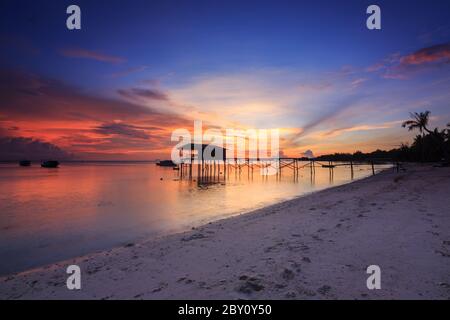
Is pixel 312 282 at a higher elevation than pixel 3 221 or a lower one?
higher

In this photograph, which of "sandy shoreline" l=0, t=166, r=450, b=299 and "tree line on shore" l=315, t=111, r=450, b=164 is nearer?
"sandy shoreline" l=0, t=166, r=450, b=299

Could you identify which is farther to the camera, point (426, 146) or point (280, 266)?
point (426, 146)

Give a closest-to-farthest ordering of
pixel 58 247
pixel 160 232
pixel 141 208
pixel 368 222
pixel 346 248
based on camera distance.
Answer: pixel 346 248 → pixel 368 222 → pixel 58 247 → pixel 160 232 → pixel 141 208

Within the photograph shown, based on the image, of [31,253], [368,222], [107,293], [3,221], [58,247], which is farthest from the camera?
[3,221]

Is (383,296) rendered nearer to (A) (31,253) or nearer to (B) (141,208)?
(A) (31,253)

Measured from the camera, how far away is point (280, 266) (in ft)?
15.1

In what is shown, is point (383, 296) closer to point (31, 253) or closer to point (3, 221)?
point (31, 253)

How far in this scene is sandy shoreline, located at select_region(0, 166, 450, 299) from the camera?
3729 millimetres

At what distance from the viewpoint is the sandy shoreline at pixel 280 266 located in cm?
373

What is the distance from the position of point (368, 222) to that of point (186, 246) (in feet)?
18.3

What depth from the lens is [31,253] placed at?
27.9 ft

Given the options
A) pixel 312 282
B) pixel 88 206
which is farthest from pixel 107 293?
pixel 88 206

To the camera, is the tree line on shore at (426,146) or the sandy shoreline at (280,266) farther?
the tree line on shore at (426,146)

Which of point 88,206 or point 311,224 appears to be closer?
point 311,224
